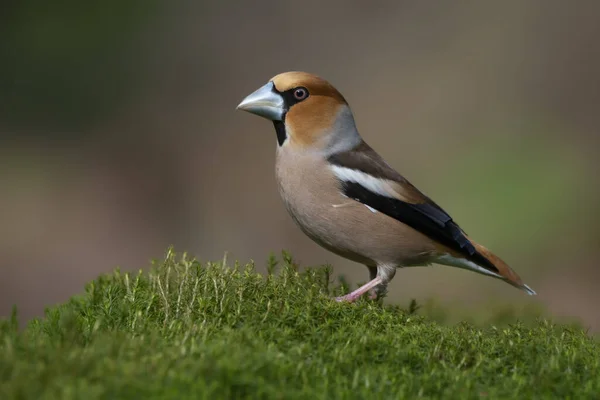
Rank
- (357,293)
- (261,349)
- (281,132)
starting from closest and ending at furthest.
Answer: (261,349), (357,293), (281,132)

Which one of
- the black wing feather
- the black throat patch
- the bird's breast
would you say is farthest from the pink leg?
the black throat patch

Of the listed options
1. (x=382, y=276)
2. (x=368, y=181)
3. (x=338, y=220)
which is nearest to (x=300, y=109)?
(x=368, y=181)

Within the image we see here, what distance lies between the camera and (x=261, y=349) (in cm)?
245

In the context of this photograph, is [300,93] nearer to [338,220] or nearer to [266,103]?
[266,103]

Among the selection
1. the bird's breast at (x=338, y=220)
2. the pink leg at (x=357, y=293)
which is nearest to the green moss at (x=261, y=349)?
the pink leg at (x=357, y=293)

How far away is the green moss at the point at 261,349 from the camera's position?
2.15 metres

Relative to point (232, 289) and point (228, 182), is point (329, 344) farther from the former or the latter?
point (228, 182)

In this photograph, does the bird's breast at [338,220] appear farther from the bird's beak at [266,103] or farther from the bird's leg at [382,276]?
the bird's beak at [266,103]

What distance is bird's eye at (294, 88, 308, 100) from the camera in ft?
13.2

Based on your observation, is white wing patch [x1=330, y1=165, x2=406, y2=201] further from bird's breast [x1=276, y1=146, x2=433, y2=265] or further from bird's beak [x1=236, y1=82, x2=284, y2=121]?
bird's beak [x1=236, y1=82, x2=284, y2=121]

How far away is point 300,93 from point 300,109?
3.5 inches

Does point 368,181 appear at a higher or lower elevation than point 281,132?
lower

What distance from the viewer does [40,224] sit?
8.05 metres

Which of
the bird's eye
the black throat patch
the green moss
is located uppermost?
the bird's eye
